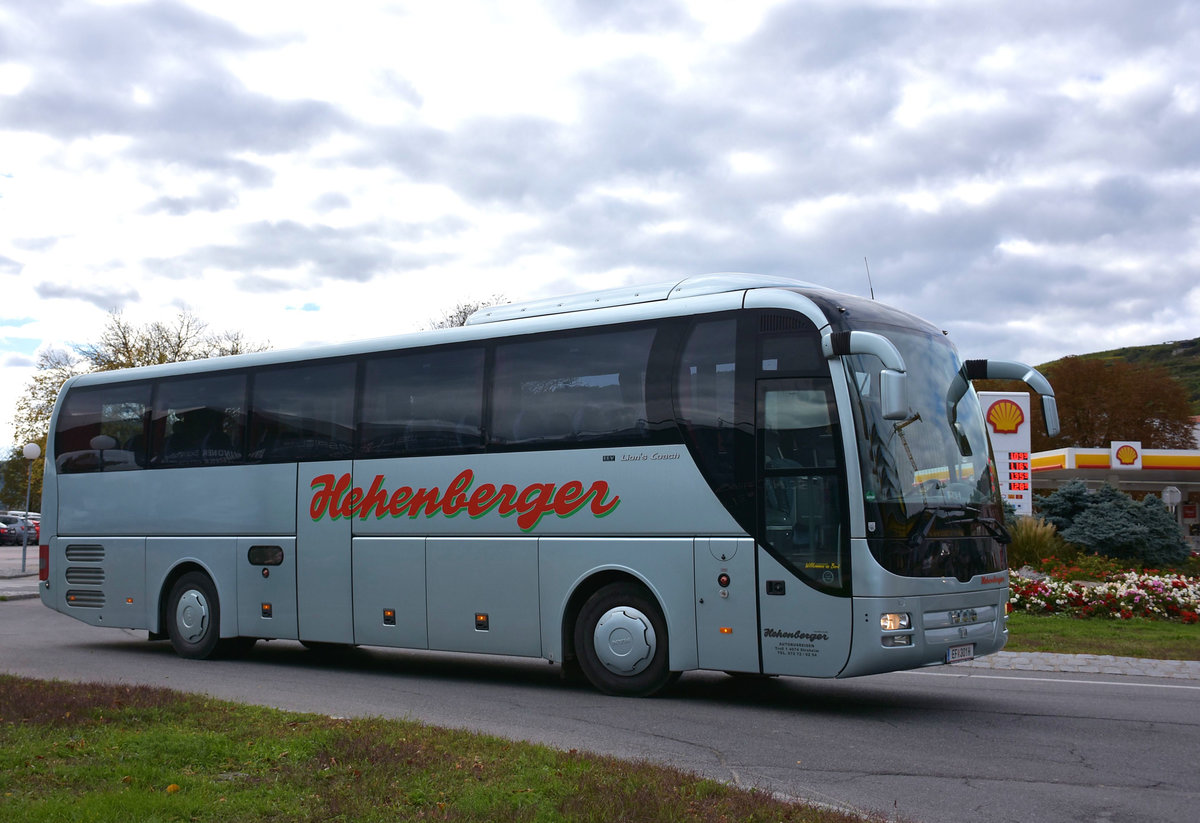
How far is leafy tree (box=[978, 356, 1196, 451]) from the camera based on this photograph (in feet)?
296

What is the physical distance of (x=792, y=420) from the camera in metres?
9.78

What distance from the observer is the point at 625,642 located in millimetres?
10633

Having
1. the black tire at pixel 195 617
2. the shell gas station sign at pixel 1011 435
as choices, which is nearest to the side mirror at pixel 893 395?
the black tire at pixel 195 617

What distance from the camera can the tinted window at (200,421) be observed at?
14211 mm

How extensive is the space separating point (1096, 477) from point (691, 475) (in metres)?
63.2

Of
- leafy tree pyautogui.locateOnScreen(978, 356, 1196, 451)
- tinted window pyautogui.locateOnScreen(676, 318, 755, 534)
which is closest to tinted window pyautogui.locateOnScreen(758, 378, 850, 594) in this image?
tinted window pyautogui.locateOnScreen(676, 318, 755, 534)

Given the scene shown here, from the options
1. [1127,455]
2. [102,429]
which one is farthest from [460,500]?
[1127,455]

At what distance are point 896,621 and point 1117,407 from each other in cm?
8978

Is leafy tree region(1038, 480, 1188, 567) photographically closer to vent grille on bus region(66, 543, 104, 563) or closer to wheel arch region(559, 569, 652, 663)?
wheel arch region(559, 569, 652, 663)

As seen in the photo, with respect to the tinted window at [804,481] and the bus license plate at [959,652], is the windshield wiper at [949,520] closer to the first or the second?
the tinted window at [804,481]

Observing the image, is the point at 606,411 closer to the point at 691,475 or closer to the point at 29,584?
the point at 691,475

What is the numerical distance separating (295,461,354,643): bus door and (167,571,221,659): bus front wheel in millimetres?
1618

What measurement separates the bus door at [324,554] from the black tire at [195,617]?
1.62 metres

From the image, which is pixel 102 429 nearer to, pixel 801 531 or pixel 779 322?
pixel 779 322
